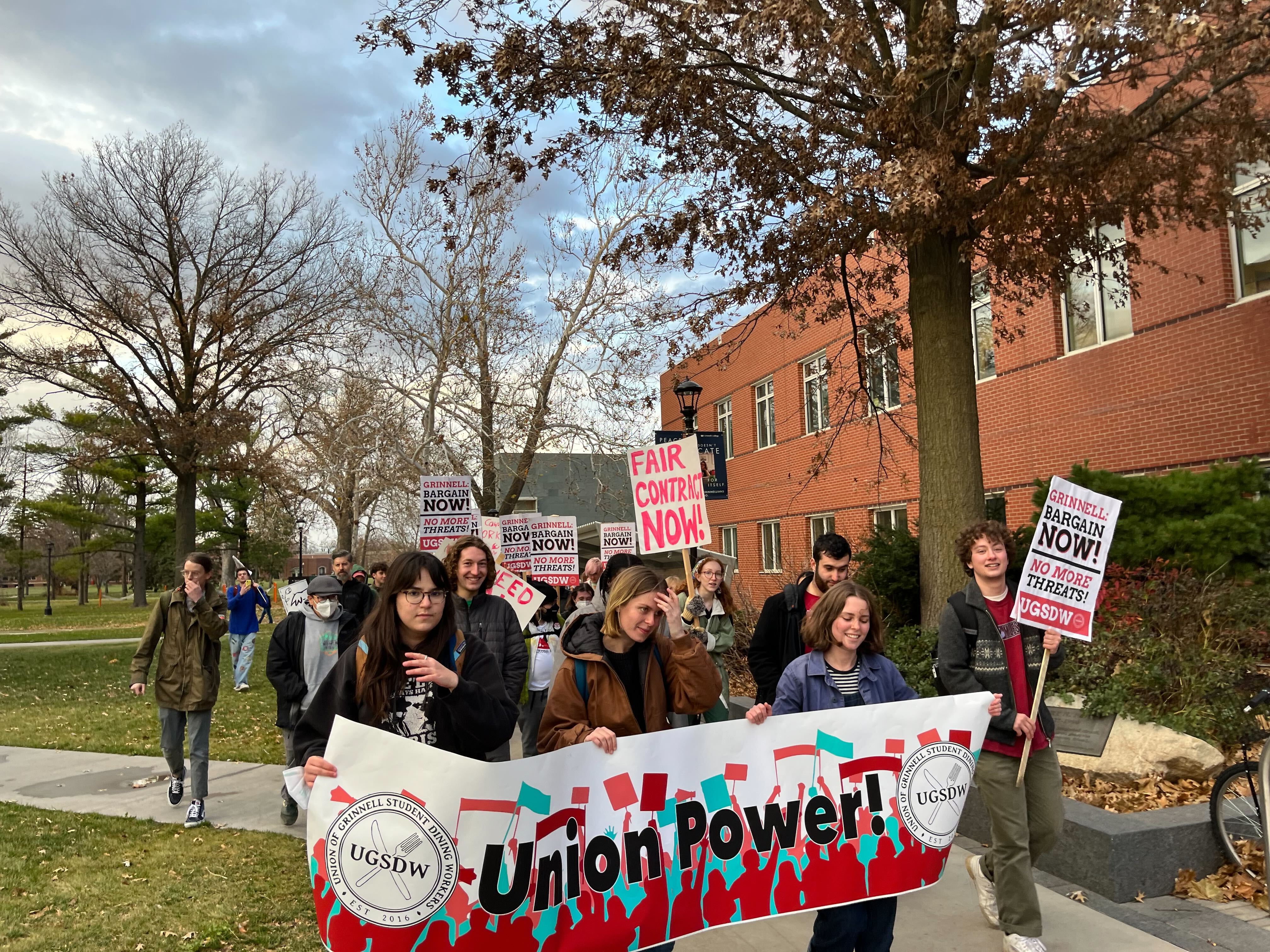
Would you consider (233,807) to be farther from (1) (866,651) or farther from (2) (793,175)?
(2) (793,175)

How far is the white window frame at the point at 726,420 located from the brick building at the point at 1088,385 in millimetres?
6333

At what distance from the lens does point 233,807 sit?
7.96m

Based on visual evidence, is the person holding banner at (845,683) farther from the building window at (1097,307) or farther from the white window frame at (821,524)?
the white window frame at (821,524)

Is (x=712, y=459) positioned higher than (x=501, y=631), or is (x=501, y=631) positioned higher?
(x=712, y=459)

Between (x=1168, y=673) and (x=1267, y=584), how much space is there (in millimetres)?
2233

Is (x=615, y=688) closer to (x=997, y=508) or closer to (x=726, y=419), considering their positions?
(x=997, y=508)

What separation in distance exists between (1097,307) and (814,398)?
11.1 meters

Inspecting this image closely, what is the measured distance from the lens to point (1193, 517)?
32.4ft

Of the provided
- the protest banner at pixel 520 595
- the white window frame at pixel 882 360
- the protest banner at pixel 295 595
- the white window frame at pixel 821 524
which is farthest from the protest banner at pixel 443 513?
the white window frame at pixel 821 524

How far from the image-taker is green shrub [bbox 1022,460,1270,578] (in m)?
9.27

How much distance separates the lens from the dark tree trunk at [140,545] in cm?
5297

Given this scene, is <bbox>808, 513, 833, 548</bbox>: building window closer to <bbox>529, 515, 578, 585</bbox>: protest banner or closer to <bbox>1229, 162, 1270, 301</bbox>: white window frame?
<bbox>1229, 162, 1270, 301</bbox>: white window frame

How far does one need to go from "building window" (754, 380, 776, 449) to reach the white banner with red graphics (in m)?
23.6

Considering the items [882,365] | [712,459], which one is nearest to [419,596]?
[882,365]
